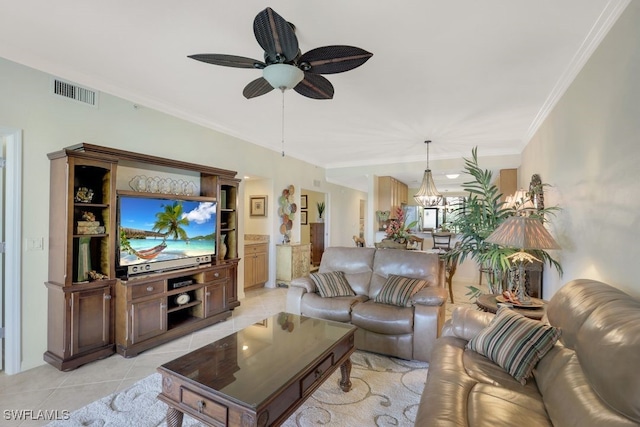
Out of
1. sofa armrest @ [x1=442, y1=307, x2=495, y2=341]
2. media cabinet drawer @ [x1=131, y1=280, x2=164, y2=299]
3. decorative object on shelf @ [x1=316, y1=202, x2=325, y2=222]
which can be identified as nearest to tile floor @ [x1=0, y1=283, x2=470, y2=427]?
media cabinet drawer @ [x1=131, y1=280, x2=164, y2=299]

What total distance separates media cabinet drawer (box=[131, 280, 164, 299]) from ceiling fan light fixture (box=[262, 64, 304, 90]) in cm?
235

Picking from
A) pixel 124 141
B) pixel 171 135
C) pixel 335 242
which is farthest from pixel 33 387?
pixel 335 242

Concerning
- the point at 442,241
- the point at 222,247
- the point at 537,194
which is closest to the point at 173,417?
the point at 222,247

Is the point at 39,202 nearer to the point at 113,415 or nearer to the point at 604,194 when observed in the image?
the point at 113,415

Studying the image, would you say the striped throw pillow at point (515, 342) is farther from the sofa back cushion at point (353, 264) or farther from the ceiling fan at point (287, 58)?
the ceiling fan at point (287, 58)

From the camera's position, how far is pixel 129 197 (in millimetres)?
3105

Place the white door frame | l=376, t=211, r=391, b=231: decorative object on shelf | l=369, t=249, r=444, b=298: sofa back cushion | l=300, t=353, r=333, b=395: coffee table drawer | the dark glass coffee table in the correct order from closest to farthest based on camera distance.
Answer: the dark glass coffee table < l=300, t=353, r=333, b=395: coffee table drawer < the white door frame < l=369, t=249, r=444, b=298: sofa back cushion < l=376, t=211, r=391, b=231: decorative object on shelf

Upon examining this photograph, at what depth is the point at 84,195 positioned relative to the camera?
2.81 m

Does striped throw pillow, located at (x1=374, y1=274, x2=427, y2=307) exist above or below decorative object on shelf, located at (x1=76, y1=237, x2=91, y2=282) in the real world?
below

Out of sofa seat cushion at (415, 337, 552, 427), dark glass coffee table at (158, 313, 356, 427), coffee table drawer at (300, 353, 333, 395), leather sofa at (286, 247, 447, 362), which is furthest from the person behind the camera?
leather sofa at (286, 247, 447, 362)

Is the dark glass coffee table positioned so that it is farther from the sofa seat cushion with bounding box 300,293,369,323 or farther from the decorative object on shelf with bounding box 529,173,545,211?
the decorative object on shelf with bounding box 529,173,545,211

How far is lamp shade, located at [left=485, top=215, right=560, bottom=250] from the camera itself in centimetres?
221

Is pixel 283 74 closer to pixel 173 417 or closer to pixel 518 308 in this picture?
pixel 173 417

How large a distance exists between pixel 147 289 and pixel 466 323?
2913 mm
